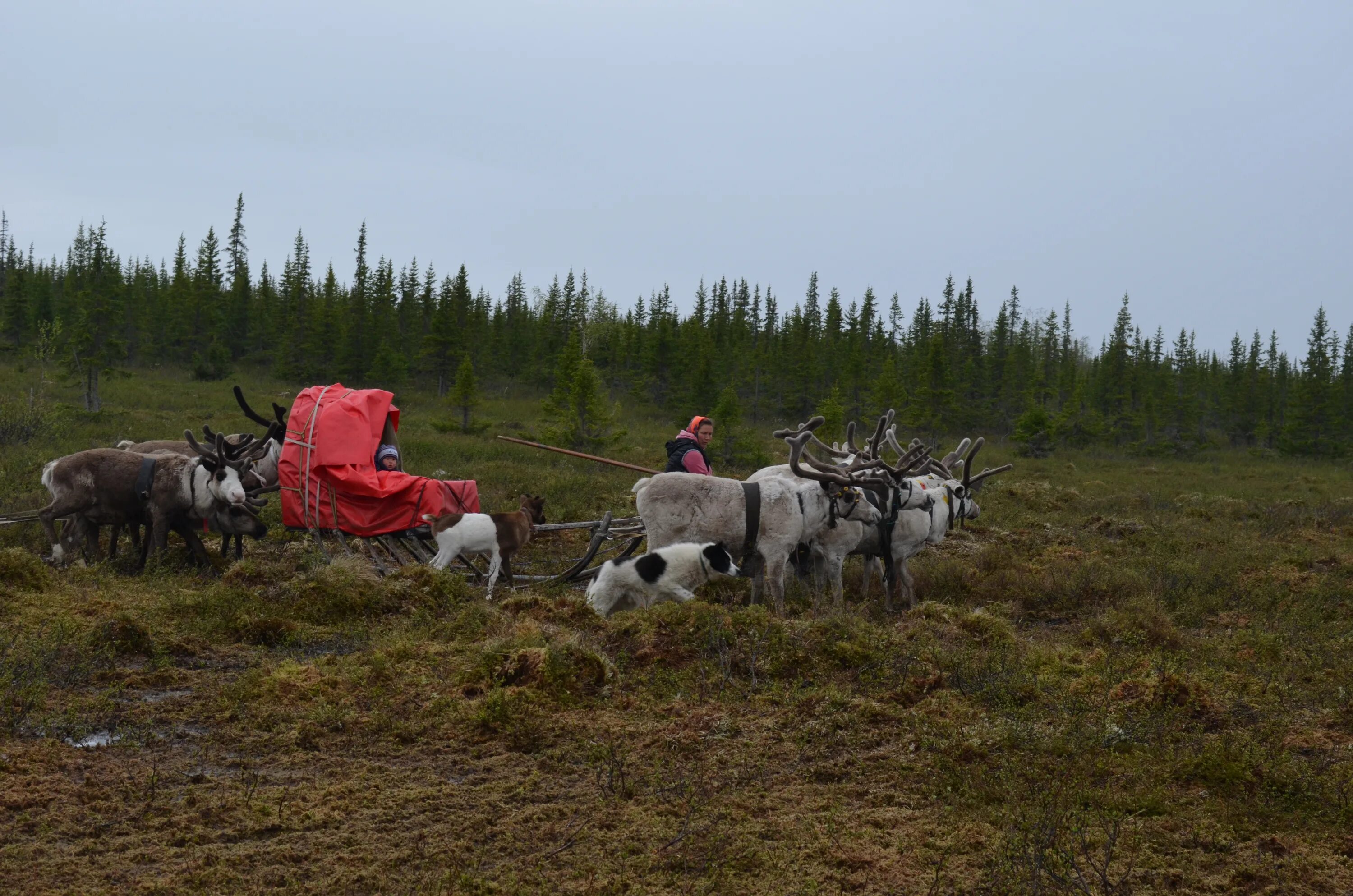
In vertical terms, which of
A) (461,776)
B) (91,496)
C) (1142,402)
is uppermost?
(1142,402)

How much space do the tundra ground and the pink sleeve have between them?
150 centimetres

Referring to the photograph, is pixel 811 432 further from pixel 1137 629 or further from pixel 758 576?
pixel 1137 629

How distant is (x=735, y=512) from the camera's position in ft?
32.3

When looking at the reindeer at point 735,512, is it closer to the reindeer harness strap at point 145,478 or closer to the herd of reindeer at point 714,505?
the herd of reindeer at point 714,505

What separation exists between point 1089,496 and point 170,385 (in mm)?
39579

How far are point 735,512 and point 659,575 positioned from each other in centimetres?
131

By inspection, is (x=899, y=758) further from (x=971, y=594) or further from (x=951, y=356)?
(x=951, y=356)

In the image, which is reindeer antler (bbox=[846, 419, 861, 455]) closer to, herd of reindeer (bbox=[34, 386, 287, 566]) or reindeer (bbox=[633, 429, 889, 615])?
reindeer (bbox=[633, 429, 889, 615])

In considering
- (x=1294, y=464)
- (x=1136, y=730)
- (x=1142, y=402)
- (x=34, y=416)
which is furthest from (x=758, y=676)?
(x=1142, y=402)

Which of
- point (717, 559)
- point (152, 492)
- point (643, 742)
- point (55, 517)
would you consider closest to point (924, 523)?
point (717, 559)

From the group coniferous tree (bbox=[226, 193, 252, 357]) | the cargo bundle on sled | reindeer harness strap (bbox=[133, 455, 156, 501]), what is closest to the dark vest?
the cargo bundle on sled

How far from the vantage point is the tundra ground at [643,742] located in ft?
13.9

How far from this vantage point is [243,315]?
60125 millimetres

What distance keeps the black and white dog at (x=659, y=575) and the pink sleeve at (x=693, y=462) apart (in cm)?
213
